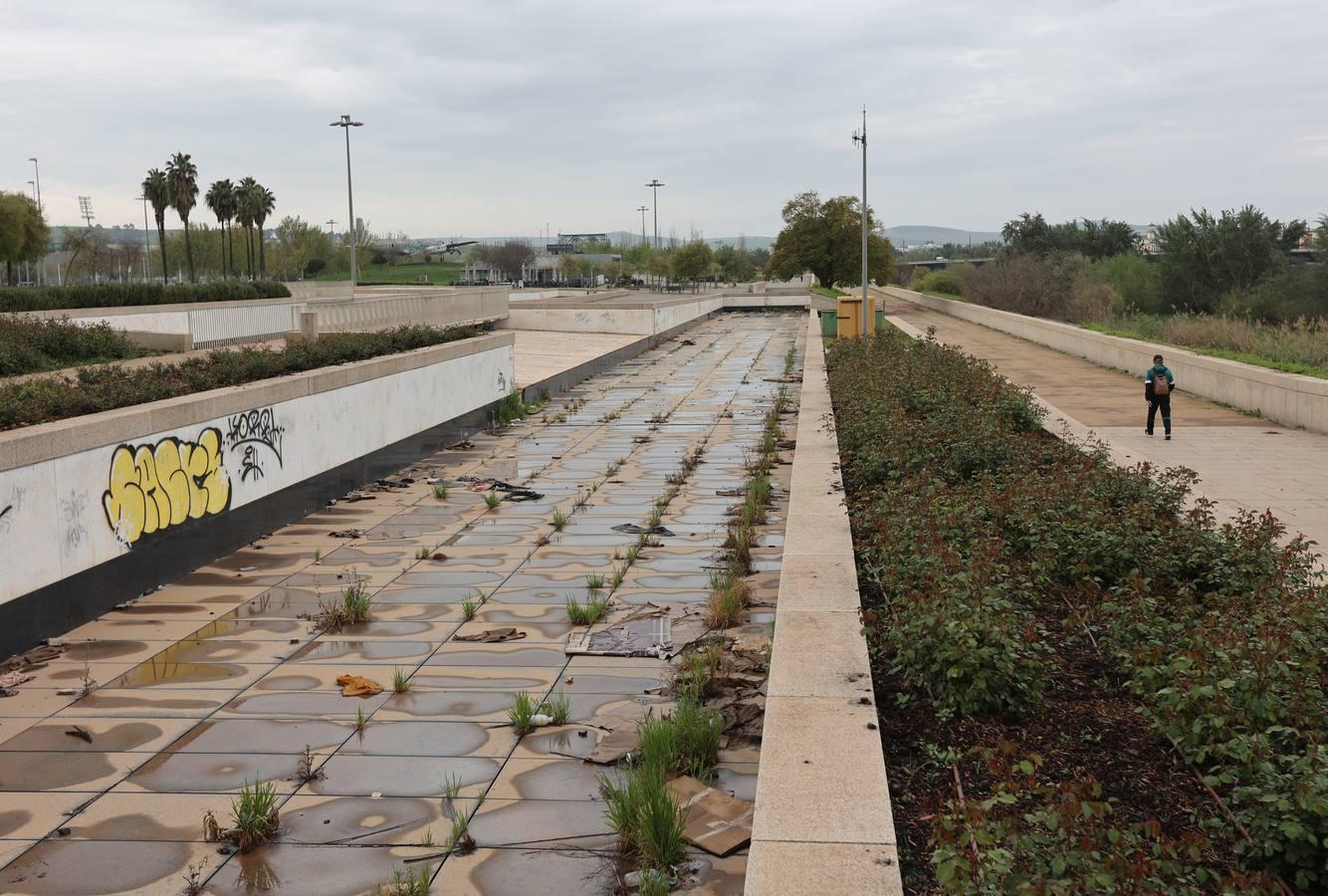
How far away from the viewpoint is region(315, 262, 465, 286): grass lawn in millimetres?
135500

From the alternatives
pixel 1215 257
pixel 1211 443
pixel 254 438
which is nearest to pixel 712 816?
pixel 254 438

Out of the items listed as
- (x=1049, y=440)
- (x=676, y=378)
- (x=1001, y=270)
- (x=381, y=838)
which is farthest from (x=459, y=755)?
(x=1001, y=270)

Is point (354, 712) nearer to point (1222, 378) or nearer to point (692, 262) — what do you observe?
point (1222, 378)

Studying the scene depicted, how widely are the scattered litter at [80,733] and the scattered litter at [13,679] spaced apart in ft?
3.45

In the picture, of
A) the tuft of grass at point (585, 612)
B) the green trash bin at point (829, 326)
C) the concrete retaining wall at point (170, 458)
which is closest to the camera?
the concrete retaining wall at point (170, 458)

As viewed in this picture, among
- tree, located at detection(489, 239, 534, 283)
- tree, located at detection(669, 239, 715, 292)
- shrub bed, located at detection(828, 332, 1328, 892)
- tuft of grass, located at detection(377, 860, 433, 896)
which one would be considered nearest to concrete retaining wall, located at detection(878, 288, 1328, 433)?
shrub bed, located at detection(828, 332, 1328, 892)

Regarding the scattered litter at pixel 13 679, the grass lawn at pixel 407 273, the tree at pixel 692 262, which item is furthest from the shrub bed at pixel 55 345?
the grass lawn at pixel 407 273

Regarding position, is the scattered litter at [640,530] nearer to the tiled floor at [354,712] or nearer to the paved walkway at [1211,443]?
the tiled floor at [354,712]

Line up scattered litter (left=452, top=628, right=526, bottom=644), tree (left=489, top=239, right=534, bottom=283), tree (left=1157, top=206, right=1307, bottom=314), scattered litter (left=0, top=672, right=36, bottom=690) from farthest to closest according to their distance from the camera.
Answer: tree (left=489, top=239, right=534, bottom=283), tree (left=1157, top=206, right=1307, bottom=314), scattered litter (left=452, top=628, right=526, bottom=644), scattered litter (left=0, top=672, right=36, bottom=690)

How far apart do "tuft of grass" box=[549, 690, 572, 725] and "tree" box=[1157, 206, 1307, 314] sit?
6664cm

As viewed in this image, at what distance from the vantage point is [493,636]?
8.48 meters

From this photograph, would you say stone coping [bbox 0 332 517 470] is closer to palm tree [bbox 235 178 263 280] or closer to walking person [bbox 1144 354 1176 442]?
walking person [bbox 1144 354 1176 442]

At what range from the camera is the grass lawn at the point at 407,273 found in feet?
445

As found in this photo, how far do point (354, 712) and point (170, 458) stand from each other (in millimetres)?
4297
